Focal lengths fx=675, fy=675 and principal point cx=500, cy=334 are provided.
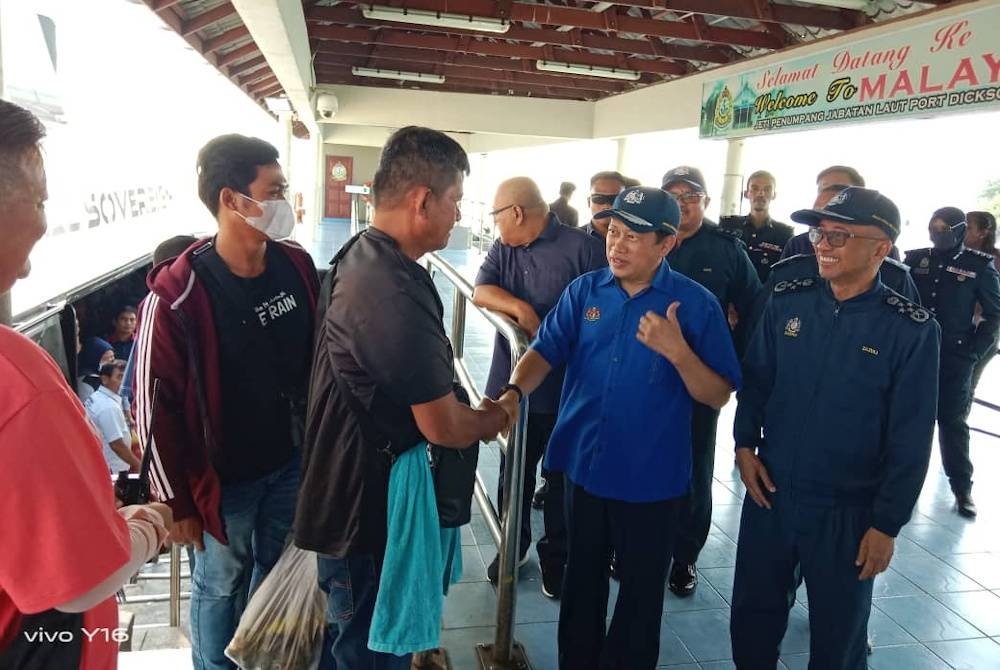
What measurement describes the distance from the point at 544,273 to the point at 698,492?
1.13 metres

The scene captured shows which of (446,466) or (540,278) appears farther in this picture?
(540,278)

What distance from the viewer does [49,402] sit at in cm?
84

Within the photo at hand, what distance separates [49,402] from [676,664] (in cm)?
213

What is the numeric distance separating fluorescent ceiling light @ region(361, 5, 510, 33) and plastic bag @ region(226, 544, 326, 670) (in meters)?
6.10

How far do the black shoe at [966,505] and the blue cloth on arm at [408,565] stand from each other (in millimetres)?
3470

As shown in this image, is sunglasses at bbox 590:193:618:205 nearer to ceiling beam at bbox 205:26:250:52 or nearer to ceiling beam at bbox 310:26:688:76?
ceiling beam at bbox 205:26:250:52

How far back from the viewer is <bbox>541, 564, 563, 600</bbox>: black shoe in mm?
2654

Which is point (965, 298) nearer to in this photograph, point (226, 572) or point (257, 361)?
point (257, 361)

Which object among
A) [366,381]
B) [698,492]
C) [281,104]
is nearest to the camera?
[366,381]

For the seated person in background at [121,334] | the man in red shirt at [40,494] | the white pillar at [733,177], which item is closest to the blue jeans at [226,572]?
the man in red shirt at [40,494]

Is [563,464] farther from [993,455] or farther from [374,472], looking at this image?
[993,455]

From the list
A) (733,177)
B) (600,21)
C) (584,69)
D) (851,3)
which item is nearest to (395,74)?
(584,69)


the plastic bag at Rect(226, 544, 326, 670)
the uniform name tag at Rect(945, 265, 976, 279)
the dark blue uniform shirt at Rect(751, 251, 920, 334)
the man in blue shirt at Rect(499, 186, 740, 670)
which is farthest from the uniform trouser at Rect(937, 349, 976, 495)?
the plastic bag at Rect(226, 544, 326, 670)

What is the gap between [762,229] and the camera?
415cm
